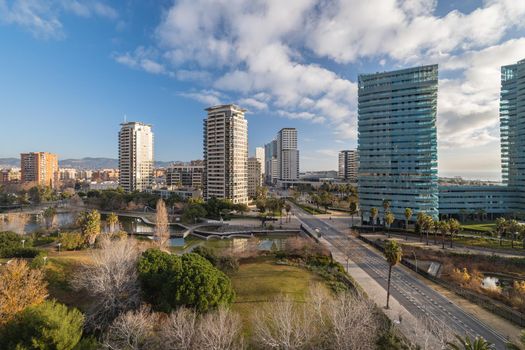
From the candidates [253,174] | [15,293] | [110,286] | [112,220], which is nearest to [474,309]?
[110,286]

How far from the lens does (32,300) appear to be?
19719mm

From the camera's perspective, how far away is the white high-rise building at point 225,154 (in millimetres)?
99062

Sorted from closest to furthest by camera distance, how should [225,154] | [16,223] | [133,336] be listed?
[133,336], [16,223], [225,154]

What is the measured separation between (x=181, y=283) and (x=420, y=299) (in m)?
24.3

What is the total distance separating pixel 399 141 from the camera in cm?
6688

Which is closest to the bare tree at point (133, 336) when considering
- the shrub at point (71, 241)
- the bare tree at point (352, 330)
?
the bare tree at point (352, 330)

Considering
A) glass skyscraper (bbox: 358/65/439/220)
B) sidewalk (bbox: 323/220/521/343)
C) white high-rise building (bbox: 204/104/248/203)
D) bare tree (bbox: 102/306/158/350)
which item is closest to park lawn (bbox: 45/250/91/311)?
bare tree (bbox: 102/306/158/350)

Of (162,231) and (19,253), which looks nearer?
(19,253)

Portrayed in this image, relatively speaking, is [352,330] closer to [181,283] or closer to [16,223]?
[181,283]

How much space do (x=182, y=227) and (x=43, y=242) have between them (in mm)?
29039

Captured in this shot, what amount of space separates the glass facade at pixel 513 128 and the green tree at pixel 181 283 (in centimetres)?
8916

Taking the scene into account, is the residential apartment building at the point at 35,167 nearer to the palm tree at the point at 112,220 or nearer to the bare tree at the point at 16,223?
the bare tree at the point at 16,223

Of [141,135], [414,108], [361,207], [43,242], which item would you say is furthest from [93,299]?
[141,135]

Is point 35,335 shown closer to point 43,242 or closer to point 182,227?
point 43,242
